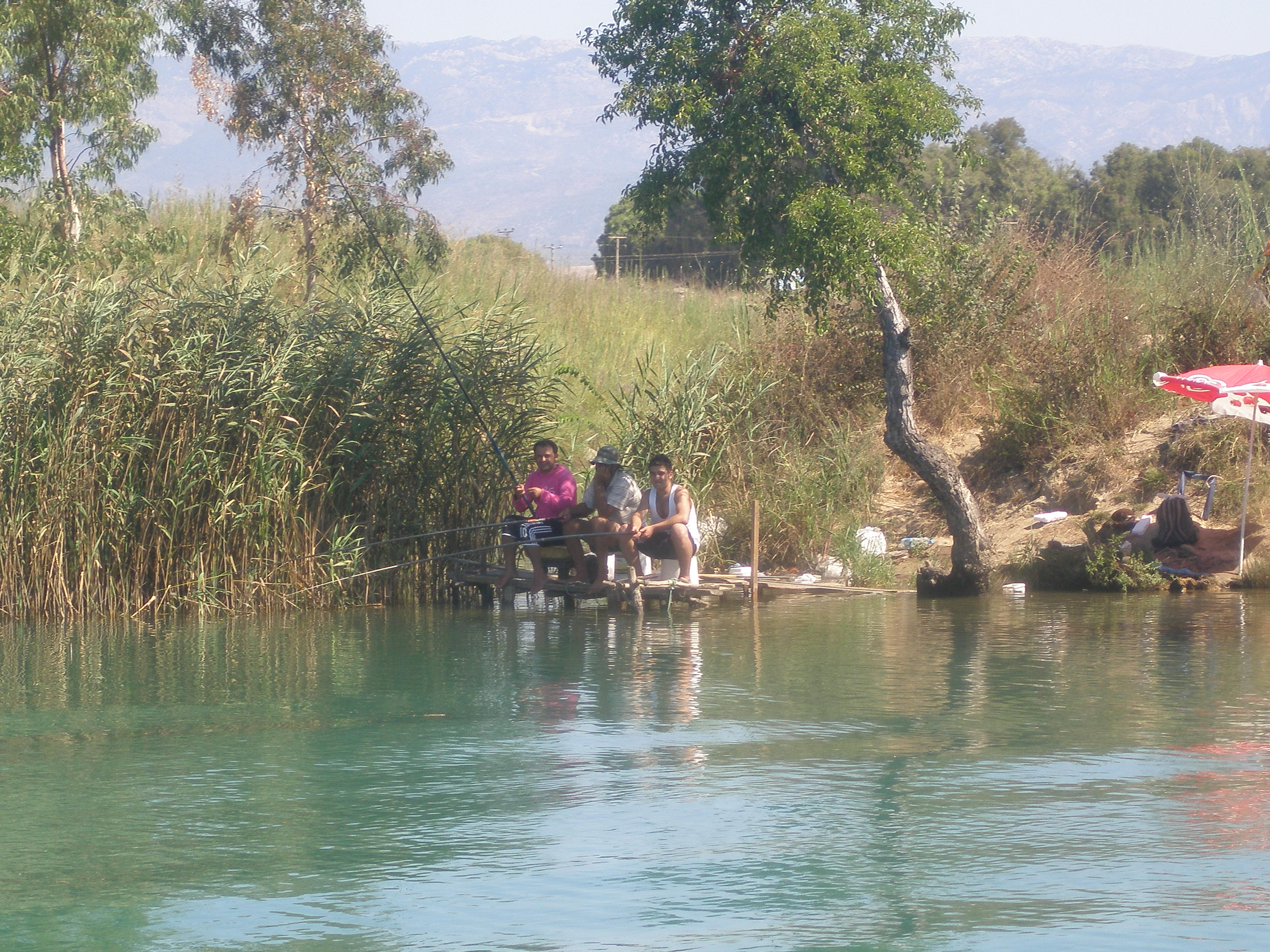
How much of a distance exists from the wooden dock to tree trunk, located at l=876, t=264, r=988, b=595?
0.53 m

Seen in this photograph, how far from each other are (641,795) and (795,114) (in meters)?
7.71

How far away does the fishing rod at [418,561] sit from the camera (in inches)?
454

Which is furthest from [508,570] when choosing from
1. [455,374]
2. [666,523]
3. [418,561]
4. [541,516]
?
[455,374]

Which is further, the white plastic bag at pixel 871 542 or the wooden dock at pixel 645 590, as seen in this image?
the white plastic bag at pixel 871 542

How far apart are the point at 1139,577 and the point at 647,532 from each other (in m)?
4.81

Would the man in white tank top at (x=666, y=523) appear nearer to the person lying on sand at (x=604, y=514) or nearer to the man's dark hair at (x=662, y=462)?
the man's dark hair at (x=662, y=462)

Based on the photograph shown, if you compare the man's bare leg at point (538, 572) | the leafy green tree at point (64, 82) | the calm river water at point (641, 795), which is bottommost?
the calm river water at point (641, 795)

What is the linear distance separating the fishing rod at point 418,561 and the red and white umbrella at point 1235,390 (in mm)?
5160

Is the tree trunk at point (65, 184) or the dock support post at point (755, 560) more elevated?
the tree trunk at point (65, 184)

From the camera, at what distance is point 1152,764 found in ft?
21.5

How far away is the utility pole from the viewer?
97.6 feet

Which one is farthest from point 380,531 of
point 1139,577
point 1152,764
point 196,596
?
point 1152,764

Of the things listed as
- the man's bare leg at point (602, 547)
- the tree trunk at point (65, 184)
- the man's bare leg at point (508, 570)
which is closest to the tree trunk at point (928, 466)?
the man's bare leg at point (602, 547)

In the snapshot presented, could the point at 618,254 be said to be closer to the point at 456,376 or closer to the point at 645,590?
the point at 456,376
